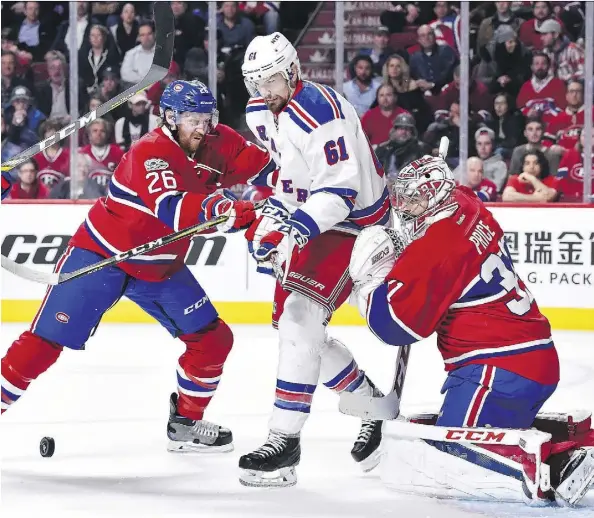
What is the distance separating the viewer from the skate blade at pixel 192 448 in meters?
3.67

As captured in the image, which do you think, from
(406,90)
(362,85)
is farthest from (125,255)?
(406,90)

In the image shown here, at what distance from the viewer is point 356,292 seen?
310cm

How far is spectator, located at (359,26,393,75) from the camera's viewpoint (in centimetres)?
680

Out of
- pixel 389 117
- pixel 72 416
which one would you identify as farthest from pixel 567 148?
pixel 72 416

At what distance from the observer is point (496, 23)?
22.5 ft

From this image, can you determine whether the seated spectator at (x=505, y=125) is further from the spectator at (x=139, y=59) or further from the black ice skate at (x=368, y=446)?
the black ice skate at (x=368, y=446)

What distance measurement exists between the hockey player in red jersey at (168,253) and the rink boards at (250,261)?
255 centimetres

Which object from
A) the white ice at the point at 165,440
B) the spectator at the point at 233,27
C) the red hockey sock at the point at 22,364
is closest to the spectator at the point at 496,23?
the spectator at the point at 233,27

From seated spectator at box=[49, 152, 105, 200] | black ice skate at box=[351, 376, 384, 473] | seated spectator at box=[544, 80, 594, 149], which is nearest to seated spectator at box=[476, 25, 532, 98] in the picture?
seated spectator at box=[544, 80, 594, 149]

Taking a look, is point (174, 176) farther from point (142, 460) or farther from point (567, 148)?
point (567, 148)

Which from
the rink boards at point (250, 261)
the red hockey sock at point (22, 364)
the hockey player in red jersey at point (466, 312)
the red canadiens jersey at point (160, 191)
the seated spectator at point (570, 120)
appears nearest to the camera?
the hockey player in red jersey at point (466, 312)

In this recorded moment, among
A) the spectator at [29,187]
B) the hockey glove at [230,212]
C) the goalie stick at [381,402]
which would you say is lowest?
the goalie stick at [381,402]

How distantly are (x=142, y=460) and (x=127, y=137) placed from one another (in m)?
3.61

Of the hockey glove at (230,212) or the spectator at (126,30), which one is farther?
→ the spectator at (126,30)
